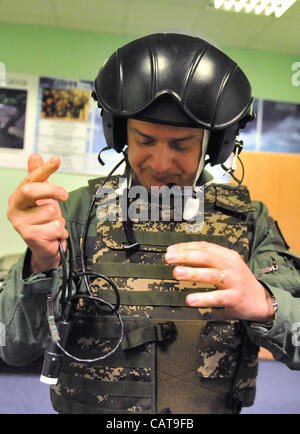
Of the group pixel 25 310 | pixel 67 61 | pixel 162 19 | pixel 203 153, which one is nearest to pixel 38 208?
pixel 25 310

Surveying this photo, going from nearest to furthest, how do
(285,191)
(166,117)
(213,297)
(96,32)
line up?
(213,297), (166,117), (96,32), (285,191)

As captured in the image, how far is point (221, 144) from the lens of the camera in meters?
0.63

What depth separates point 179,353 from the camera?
0.61 metres

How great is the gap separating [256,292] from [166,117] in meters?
0.28

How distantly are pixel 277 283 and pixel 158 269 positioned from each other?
0.64 ft

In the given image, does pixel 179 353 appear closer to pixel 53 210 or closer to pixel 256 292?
pixel 256 292

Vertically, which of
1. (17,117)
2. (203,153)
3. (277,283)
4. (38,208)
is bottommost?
(277,283)

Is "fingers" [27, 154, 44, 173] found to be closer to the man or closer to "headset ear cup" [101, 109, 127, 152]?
the man

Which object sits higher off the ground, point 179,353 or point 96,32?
point 96,32

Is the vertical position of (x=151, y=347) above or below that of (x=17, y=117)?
below

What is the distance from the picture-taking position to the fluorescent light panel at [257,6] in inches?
32.3

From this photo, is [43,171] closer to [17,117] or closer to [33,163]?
[33,163]
